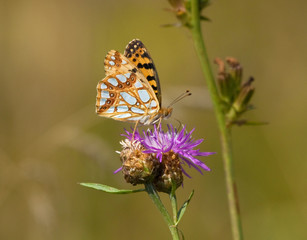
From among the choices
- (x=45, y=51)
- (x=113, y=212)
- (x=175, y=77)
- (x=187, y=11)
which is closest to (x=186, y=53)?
(x=175, y=77)

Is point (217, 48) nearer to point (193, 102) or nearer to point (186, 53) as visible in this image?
point (186, 53)

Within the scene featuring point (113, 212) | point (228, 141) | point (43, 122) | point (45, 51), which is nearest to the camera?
point (228, 141)

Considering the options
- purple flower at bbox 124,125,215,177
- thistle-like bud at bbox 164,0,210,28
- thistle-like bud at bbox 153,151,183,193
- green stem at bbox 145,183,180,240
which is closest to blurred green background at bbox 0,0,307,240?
thistle-like bud at bbox 164,0,210,28

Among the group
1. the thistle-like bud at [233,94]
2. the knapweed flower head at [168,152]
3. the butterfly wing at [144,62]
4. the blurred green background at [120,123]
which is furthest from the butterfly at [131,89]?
the blurred green background at [120,123]

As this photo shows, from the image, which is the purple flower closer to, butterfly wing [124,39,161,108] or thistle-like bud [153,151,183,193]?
thistle-like bud [153,151,183,193]

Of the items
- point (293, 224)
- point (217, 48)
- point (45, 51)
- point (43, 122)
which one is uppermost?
point (45, 51)

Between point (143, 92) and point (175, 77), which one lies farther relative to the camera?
point (175, 77)

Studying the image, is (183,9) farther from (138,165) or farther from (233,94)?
(138,165)
